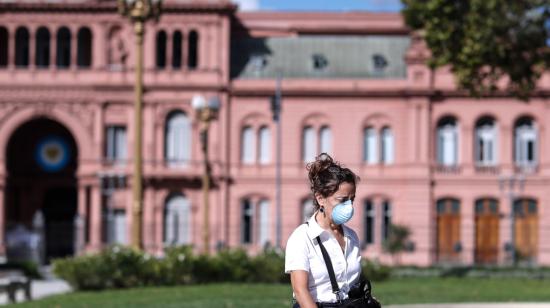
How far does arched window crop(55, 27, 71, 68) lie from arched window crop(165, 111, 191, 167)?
17.5 ft

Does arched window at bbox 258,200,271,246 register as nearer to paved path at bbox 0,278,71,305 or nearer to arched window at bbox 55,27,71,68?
arched window at bbox 55,27,71,68

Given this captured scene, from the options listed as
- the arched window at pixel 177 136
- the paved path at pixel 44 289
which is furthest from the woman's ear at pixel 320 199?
the arched window at pixel 177 136

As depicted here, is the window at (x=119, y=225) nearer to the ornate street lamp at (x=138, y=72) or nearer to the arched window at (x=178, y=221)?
the arched window at (x=178, y=221)

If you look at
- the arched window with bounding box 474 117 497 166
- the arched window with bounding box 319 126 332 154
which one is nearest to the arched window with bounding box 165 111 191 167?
the arched window with bounding box 319 126 332 154

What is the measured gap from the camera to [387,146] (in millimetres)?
60625

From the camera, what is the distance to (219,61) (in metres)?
59.2

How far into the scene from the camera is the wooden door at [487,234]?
58750 mm

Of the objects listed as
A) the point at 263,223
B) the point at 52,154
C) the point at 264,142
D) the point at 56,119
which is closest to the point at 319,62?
the point at 264,142

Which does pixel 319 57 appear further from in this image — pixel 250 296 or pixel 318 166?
pixel 318 166

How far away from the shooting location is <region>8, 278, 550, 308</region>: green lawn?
79.0ft

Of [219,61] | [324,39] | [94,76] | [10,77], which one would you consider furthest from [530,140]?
[10,77]

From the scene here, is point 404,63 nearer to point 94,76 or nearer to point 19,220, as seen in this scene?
point 94,76

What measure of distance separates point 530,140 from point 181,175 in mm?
15887

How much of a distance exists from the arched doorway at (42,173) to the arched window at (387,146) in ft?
47.2
